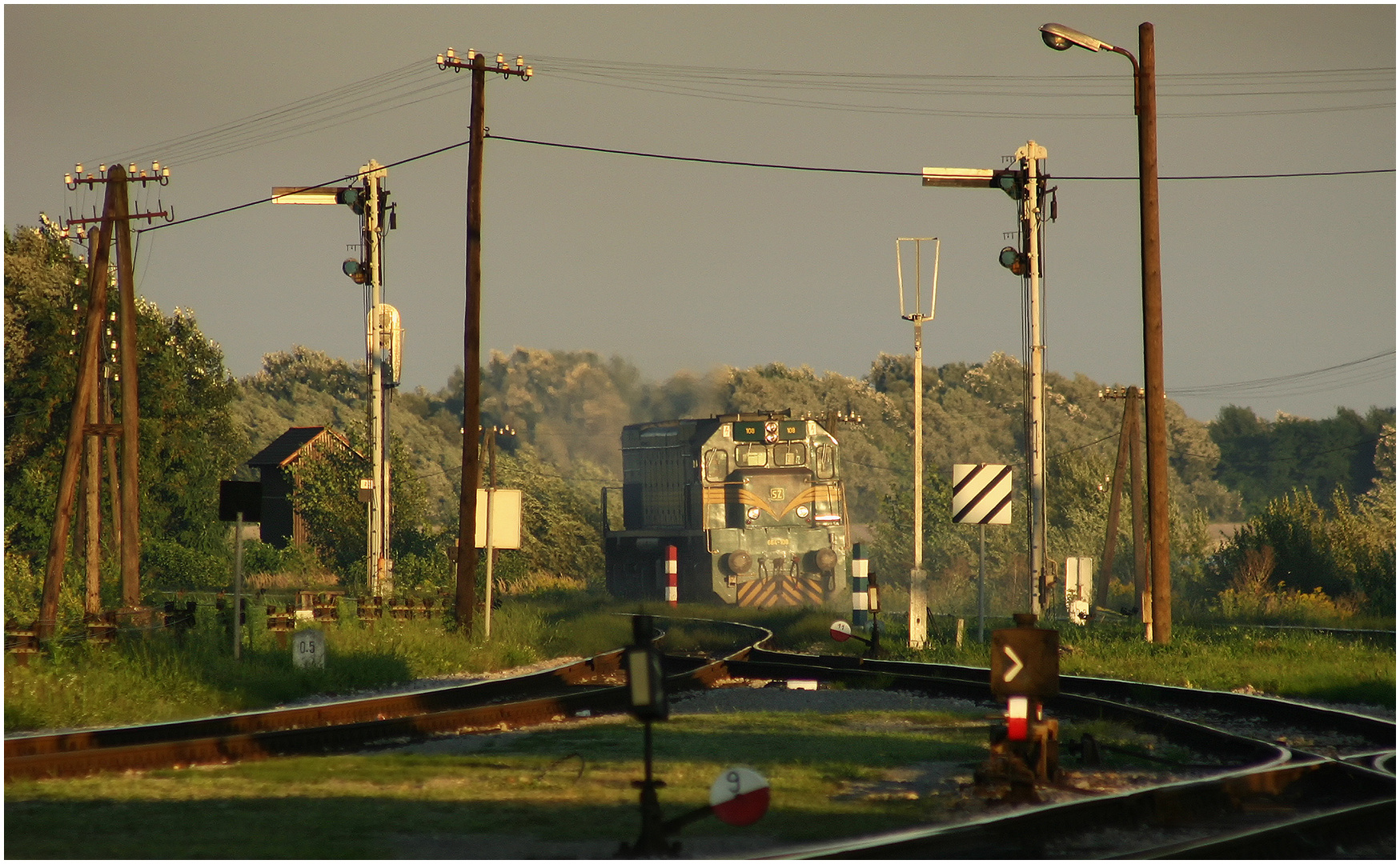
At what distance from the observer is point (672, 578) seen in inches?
1334

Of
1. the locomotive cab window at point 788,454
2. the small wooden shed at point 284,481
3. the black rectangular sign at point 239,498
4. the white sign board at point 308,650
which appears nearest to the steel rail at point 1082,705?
the white sign board at point 308,650

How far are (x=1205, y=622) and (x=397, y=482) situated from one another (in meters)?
30.1

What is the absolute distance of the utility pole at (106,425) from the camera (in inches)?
890

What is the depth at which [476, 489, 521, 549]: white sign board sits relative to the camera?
69.8 feet

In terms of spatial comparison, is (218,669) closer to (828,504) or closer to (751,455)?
(751,455)

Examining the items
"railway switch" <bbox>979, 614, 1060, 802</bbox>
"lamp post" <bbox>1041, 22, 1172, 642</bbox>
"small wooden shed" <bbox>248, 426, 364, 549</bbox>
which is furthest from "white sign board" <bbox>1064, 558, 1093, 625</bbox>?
"small wooden shed" <bbox>248, 426, 364, 549</bbox>

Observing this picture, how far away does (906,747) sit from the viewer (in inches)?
453

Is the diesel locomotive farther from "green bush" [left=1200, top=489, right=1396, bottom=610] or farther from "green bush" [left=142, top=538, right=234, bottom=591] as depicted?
"green bush" [left=142, top=538, right=234, bottom=591]

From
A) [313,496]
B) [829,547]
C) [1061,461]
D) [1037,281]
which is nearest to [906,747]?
[1037,281]

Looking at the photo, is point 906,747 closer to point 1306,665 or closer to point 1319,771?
point 1319,771

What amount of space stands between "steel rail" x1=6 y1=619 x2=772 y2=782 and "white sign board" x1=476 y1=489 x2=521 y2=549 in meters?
3.61

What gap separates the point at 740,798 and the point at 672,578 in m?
26.5

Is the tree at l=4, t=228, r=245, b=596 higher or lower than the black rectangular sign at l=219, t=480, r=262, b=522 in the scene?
higher

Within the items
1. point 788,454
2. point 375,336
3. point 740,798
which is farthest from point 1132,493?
point 740,798
